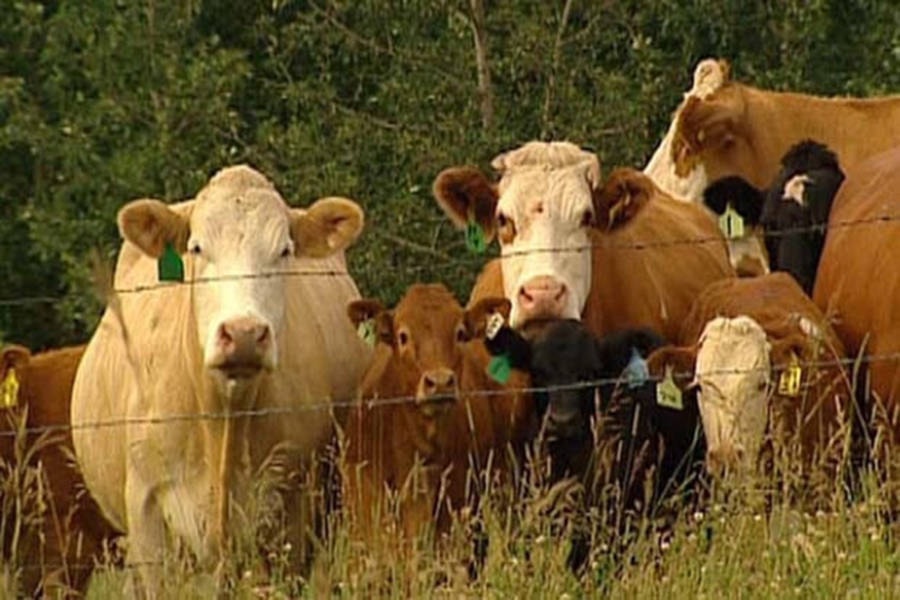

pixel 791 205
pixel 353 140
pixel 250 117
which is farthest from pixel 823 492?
pixel 250 117

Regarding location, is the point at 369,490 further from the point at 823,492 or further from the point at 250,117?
the point at 250,117

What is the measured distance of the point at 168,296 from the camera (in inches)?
431

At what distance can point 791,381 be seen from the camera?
34.3 feet

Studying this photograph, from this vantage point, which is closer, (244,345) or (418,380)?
(244,345)

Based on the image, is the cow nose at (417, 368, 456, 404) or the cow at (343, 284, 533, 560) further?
the cow at (343, 284, 533, 560)

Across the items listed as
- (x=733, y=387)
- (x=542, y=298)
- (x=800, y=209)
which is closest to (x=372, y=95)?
(x=800, y=209)

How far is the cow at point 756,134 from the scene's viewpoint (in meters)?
15.2

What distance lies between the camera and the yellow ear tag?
11.4 metres

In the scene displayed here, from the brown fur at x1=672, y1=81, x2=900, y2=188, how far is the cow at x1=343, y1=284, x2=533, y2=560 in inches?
178

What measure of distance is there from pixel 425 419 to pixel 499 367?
0.34 metres

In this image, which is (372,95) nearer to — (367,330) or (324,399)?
(367,330)

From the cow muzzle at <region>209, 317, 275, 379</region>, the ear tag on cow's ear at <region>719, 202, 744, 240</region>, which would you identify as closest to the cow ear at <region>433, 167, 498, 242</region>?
the ear tag on cow's ear at <region>719, 202, 744, 240</region>

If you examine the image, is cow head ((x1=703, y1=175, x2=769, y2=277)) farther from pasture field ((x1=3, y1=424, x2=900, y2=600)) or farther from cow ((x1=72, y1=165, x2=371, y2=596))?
pasture field ((x1=3, y1=424, x2=900, y2=600))

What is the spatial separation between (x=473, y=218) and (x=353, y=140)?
7291 millimetres
